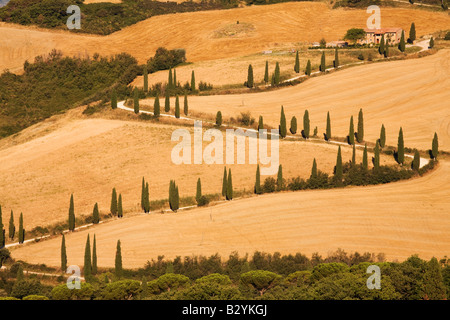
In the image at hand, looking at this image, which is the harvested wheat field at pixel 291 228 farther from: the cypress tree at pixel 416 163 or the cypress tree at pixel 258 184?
the cypress tree at pixel 416 163

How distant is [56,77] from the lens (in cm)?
12725

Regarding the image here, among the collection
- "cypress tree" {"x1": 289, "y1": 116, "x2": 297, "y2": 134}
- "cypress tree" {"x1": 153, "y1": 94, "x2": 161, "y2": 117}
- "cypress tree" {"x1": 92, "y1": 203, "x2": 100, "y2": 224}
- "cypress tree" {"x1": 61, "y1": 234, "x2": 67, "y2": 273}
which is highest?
"cypress tree" {"x1": 153, "y1": 94, "x2": 161, "y2": 117}

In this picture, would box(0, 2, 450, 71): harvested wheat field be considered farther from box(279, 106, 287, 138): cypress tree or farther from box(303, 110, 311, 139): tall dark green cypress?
box(303, 110, 311, 139): tall dark green cypress

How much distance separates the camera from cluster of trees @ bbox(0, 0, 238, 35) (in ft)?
480

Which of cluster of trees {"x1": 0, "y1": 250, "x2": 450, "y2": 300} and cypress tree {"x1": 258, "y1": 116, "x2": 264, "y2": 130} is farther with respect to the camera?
cypress tree {"x1": 258, "y1": 116, "x2": 264, "y2": 130}

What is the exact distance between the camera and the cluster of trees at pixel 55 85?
117m

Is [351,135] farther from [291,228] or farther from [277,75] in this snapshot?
[291,228]

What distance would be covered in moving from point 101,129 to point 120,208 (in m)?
19.2

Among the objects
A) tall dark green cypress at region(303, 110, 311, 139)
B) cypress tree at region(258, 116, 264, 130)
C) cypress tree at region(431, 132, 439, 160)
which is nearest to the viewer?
cypress tree at region(431, 132, 439, 160)

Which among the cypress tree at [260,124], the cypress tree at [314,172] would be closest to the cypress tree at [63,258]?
the cypress tree at [314,172]

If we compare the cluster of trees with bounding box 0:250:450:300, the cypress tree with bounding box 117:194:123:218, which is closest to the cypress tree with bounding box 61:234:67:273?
the cluster of trees with bounding box 0:250:450:300

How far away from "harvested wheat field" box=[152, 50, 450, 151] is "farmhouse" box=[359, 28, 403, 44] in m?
10.2

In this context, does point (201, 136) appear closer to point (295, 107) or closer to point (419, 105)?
point (295, 107)

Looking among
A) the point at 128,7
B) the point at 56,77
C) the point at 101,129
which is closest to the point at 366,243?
the point at 101,129
